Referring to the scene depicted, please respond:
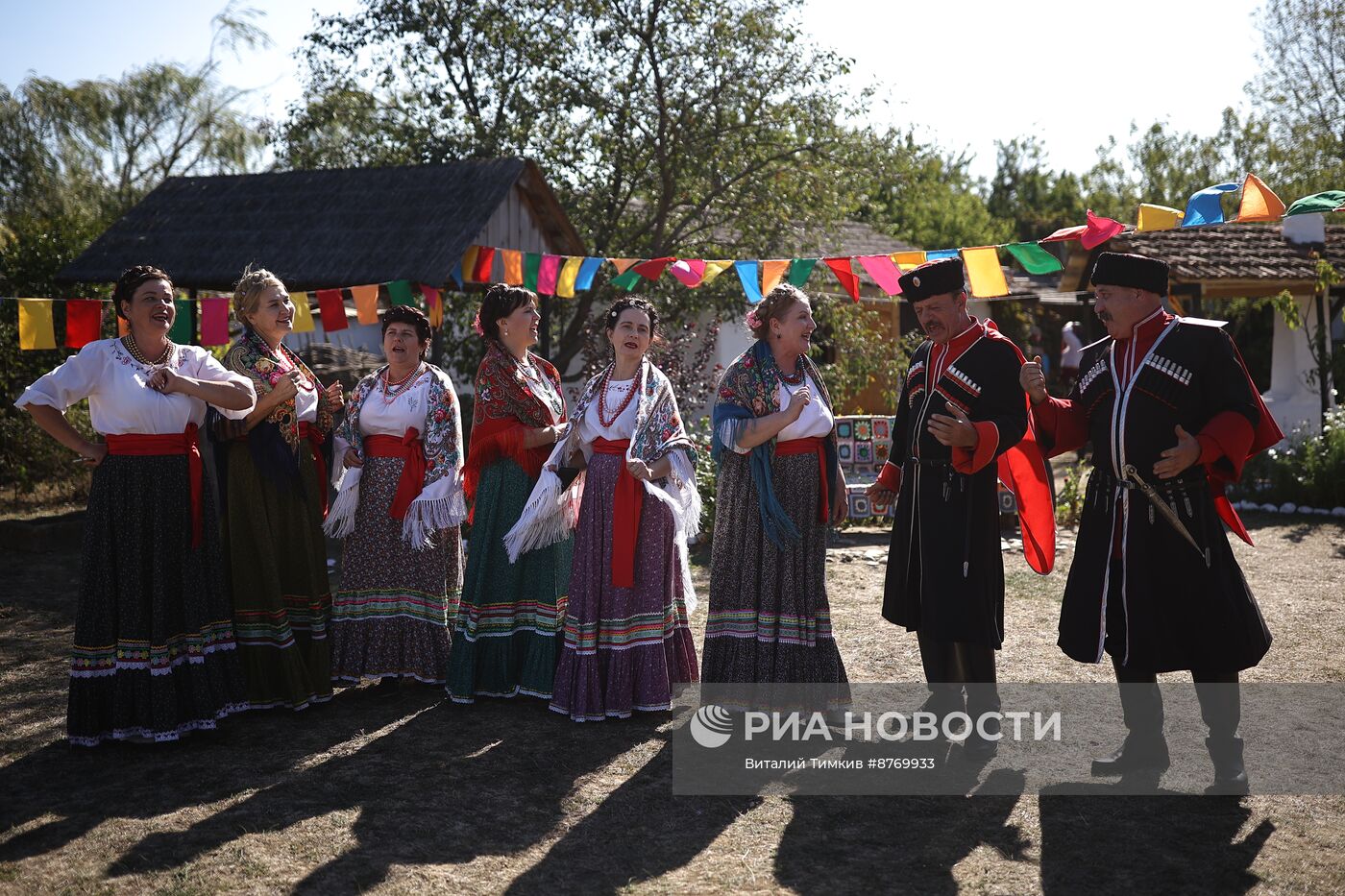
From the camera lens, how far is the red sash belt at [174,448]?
4.72 metres

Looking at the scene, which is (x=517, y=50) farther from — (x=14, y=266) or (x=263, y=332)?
(x=263, y=332)

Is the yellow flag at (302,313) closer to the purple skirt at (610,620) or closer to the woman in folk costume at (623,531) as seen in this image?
the woman in folk costume at (623,531)

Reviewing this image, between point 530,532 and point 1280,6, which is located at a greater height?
point 1280,6

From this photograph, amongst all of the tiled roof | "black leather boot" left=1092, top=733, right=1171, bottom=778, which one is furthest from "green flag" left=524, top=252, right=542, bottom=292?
the tiled roof

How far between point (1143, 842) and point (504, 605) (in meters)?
2.91

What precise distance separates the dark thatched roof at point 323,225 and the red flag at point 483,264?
Answer: 22 centimetres

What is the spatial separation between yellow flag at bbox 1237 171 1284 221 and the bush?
6.31 metres

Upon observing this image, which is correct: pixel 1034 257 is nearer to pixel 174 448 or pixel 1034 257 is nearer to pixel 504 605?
pixel 504 605

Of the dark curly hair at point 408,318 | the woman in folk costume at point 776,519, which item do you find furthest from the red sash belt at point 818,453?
the dark curly hair at point 408,318

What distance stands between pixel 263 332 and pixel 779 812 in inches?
123

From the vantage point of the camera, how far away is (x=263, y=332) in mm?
5273

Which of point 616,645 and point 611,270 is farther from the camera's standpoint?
point 611,270

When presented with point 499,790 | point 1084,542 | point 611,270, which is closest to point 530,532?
point 499,790

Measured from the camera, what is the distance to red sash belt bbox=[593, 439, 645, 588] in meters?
5.01
